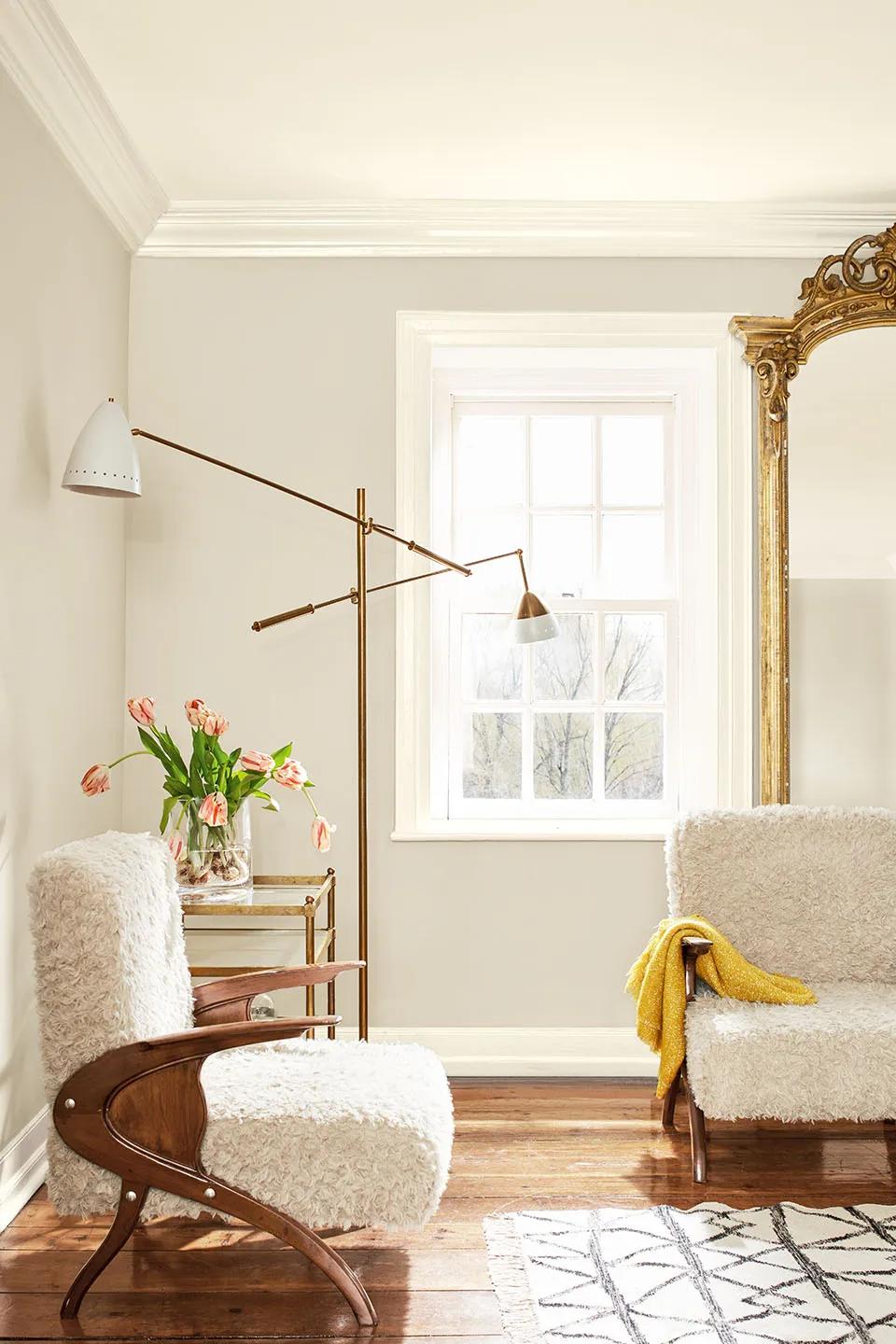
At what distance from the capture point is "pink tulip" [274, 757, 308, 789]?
3.08 meters

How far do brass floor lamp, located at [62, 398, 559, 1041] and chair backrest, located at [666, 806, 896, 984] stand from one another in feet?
2.53

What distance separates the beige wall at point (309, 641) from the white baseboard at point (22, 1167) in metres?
1.05

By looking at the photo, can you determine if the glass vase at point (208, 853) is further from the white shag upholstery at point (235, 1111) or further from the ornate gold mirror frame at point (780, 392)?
the ornate gold mirror frame at point (780, 392)

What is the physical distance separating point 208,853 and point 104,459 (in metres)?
1.07

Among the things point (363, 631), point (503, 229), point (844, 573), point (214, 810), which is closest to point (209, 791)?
point (214, 810)

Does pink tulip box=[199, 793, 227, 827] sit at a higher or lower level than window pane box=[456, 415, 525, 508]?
lower


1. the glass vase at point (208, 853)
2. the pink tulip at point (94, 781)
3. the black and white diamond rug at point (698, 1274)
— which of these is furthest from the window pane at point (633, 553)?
the black and white diamond rug at point (698, 1274)

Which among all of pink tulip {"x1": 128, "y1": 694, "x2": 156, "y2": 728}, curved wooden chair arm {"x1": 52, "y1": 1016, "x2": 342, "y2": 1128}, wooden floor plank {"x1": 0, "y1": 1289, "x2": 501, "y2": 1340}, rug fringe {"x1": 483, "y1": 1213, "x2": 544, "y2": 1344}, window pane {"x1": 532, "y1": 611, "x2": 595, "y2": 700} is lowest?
wooden floor plank {"x1": 0, "y1": 1289, "x2": 501, "y2": 1340}

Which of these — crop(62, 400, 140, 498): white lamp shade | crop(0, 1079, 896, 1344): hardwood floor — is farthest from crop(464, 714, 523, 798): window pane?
crop(62, 400, 140, 498): white lamp shade

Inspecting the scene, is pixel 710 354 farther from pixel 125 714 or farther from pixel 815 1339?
pixel 815 1339

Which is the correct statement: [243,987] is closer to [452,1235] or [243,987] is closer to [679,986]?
[452,1235]

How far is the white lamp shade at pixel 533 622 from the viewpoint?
3.36 m

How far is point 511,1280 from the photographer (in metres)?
2.29

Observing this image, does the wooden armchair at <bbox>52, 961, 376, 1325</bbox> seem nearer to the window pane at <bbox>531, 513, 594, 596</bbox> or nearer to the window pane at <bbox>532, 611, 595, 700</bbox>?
the window pane at <bbox>532, 611, 595, 700</bbox>
